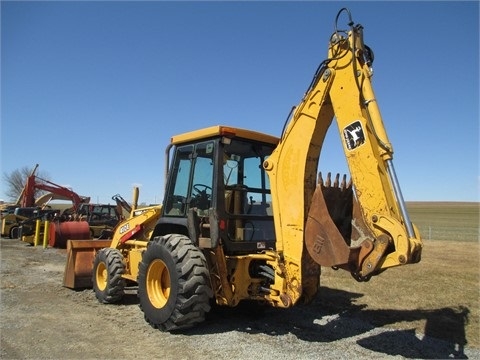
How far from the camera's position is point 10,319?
6.42 metres

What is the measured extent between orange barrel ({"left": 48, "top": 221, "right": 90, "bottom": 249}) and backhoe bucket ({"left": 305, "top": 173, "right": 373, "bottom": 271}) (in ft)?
48.4

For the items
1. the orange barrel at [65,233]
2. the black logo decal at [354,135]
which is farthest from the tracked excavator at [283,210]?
the orange barrel at [65,233]

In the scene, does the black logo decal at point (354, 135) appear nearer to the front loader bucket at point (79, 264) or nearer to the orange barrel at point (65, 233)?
the front loader bucket at point (79, 264)

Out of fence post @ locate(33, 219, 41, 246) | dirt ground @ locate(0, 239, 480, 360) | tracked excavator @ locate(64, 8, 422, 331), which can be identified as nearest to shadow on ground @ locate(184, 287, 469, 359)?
dirt ground @ locate(0, 239, 480, 360)

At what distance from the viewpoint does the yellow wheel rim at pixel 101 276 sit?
8.00 meters

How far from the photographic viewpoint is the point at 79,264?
8812mm

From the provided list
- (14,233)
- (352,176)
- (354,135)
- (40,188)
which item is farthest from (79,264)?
(40,188)

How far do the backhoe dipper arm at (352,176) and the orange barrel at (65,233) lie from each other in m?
14.2

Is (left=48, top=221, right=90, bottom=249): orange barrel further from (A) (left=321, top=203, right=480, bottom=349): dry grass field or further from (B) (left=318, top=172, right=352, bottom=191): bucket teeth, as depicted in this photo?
(B) (left=318, top=172, right=352, bottom=191): bucket teeth

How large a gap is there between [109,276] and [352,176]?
4.69m

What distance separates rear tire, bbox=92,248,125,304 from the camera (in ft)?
24.7

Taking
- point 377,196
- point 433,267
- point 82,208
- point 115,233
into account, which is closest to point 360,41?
point 377,196

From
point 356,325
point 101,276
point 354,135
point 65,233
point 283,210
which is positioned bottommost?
point 356,325

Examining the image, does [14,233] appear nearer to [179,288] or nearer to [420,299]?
[179,288]
